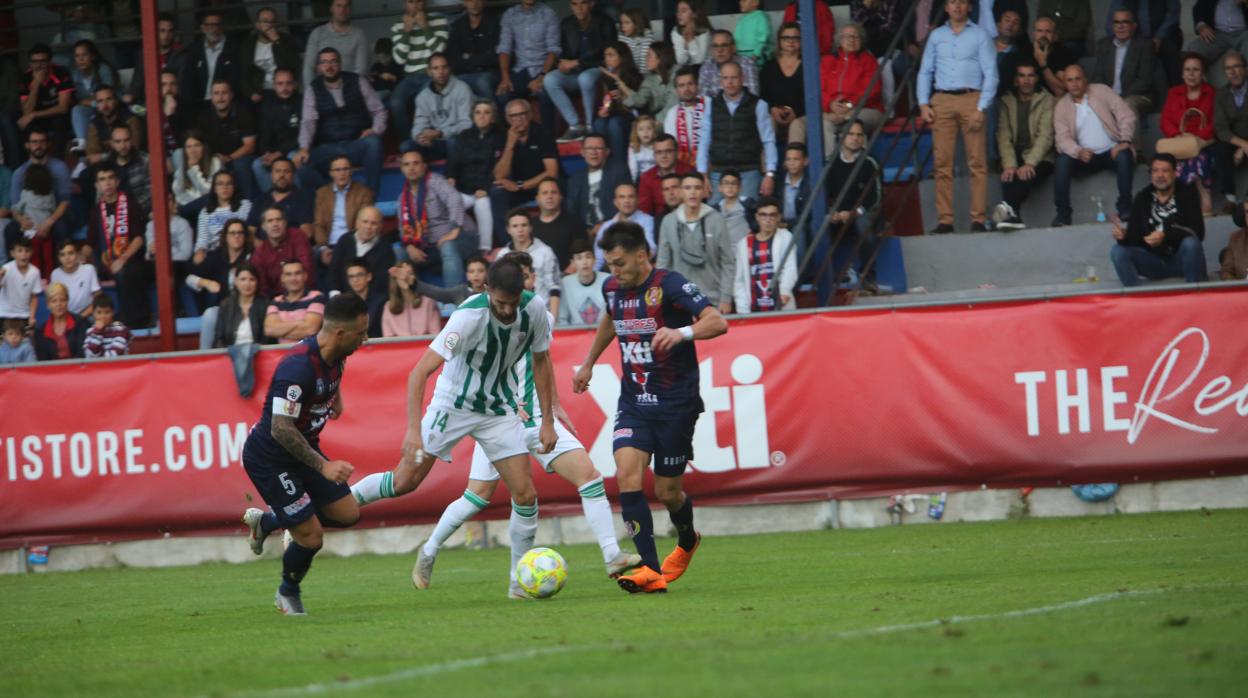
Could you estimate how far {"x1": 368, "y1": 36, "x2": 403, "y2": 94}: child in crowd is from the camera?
1997 cm

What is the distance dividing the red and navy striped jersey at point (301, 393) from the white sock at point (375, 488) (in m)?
1.30

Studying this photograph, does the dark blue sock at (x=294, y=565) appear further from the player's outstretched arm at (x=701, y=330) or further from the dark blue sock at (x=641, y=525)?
the player's outstretched arm at (x=701, y=330)

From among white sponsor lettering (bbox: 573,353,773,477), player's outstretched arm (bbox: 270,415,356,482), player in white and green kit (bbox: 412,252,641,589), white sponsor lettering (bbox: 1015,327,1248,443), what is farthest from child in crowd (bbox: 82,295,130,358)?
white sponsor lettering (bbox: 1015,327,1248,443)

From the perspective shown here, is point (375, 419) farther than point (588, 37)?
No

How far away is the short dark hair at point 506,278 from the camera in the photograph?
9.25 m

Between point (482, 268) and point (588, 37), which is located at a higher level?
point (588, 37)

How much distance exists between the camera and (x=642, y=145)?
1717cm

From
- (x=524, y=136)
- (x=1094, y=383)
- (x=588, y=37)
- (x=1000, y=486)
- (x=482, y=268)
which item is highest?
(x=588, y=37)

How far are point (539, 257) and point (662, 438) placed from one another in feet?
20.7

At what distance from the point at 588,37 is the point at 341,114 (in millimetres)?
3116

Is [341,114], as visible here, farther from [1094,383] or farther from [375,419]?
[1094,383]

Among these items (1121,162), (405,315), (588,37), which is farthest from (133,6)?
(1121,162)

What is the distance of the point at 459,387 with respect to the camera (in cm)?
1009

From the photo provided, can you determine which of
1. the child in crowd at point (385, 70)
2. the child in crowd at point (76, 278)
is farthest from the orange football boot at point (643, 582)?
the child in crowd at point (385, 70)
